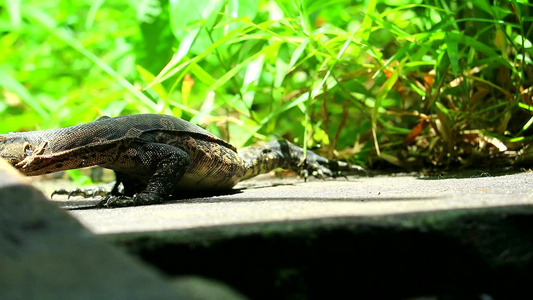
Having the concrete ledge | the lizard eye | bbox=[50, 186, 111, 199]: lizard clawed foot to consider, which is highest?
the concrete ledge

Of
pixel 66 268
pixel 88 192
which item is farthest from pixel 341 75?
pixel 66 268

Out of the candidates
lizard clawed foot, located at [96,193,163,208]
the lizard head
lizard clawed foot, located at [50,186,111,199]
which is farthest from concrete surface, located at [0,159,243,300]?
lizard clawed foot, located at [50,186,111,199]

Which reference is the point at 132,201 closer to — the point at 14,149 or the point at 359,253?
the point at 14,149

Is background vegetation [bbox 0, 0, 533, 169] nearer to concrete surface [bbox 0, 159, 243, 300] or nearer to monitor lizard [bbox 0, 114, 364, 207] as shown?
monitor lizard [bbox 0, 114, 364, 207]

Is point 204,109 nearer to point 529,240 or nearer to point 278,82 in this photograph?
point 278,82

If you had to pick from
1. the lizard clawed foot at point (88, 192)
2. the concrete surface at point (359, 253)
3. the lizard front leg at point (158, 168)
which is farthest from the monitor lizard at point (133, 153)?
the concrete surface at point (359, 253)

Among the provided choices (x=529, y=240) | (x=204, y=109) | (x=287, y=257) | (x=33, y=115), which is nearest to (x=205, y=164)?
(x=204, y=109)

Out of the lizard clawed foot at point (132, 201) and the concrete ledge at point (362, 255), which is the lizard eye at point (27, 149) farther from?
the concrete ledge at point (362, 255)
